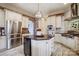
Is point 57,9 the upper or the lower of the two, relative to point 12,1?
lower

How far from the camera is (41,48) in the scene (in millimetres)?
2197

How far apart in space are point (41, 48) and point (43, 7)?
72 cm

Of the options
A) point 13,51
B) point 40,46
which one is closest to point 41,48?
point 40,46

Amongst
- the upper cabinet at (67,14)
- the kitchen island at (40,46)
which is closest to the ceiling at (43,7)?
the upper cabinet at (67,14)

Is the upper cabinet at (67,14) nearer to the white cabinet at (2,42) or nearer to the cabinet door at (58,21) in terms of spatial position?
the cabinet door at (58,21)

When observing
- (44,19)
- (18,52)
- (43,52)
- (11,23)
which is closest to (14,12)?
(11,23)

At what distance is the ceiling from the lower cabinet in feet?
1.67

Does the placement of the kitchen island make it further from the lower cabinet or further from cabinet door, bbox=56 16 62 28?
cabinet door, bbox=56 16 62 28

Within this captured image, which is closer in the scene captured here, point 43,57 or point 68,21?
point 68,21

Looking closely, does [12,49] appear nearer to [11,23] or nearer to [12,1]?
[11,23]

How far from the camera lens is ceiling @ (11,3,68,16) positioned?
2126 mm

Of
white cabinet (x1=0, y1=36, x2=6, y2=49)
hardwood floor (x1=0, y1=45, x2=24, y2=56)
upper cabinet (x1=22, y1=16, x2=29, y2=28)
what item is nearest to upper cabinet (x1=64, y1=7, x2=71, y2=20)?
upper cabinet (x1=22, y1=16, x2=29, y2=28)

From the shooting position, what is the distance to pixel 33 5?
2164 millimetres

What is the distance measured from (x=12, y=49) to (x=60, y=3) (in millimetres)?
1159
